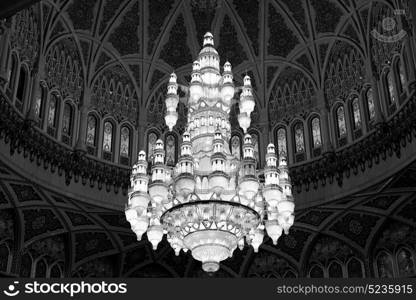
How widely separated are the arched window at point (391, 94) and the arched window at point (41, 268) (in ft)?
38.4

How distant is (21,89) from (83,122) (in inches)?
98.3

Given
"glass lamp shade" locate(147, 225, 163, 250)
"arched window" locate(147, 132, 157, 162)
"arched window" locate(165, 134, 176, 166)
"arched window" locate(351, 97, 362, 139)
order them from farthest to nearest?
1. "arched window" locate(165, 134, 176, 166)
2. "arched window" locate(147, 132, 157, 162)
3. "arched window" locate(351, 97, 362, 139)
4. "glass lamp shade" locate(147, 225, 163, 250)

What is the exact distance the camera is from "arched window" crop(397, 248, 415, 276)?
715 inches

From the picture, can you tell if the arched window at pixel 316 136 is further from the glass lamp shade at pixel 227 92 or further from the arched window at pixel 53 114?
the arched window at pixel 53 114

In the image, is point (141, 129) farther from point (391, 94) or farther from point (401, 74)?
point (401, 74)

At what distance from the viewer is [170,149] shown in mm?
21250

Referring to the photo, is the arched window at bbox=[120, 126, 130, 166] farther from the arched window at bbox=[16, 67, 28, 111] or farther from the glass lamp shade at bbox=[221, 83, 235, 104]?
the glass lamp shade at bbox=[221, 83, 235, 104]

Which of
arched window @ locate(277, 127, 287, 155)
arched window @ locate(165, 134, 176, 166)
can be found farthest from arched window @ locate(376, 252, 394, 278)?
arched window @ locate(165, 134, 176, 166)

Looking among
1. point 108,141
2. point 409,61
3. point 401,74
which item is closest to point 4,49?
point 108,141

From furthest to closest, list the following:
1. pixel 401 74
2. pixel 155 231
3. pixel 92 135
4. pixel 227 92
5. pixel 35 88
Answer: pixel 92 135 < pixel 35 88 < pixel 401 74 < pixel 227 92 < pixel 155 231

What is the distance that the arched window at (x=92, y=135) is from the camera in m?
19.7

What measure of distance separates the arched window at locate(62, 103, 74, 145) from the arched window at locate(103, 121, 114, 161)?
1303 millimetres

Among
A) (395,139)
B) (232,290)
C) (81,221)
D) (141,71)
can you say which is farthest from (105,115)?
(232,290)

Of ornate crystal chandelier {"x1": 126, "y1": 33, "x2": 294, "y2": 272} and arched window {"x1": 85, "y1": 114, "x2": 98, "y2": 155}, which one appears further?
arched window {"x1": 85, "y1": 114, "x2": 98, "y2": 155}
